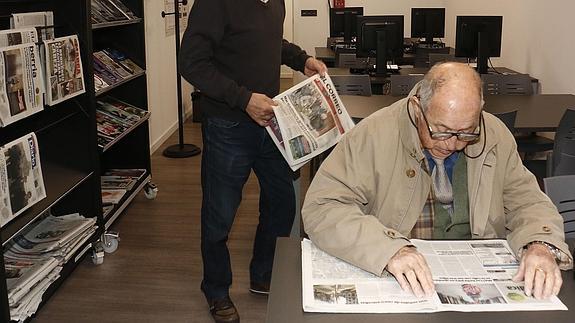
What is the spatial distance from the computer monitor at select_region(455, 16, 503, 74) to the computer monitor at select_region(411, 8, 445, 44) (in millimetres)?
2532

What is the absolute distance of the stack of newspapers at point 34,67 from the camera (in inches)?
98.7

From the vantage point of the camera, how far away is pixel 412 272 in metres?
1.43

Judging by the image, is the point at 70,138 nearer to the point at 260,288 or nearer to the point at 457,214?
the point at 260,288

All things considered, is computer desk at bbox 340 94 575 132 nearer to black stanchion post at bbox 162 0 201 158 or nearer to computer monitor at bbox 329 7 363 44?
black stanchion post at bbox 162 0 201 158

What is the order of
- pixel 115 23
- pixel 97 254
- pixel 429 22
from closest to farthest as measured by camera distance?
pixel 97 254 → pixel 115 23 → pixel 429 22

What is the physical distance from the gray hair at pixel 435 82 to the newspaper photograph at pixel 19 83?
1624mm

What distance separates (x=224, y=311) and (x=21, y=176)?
39.5 inches

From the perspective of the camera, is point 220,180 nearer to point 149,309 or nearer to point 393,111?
point 149,309

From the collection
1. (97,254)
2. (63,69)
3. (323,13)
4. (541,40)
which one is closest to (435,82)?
(63,69)

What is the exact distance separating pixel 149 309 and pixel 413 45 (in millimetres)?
5721

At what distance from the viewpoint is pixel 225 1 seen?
7.85 feet

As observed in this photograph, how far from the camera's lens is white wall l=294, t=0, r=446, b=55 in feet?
32.0

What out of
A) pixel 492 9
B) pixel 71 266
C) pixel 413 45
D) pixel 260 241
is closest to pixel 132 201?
pixel 71 266

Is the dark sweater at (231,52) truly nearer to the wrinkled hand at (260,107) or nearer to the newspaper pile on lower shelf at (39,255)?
the wrinkled hand at (260,107)
